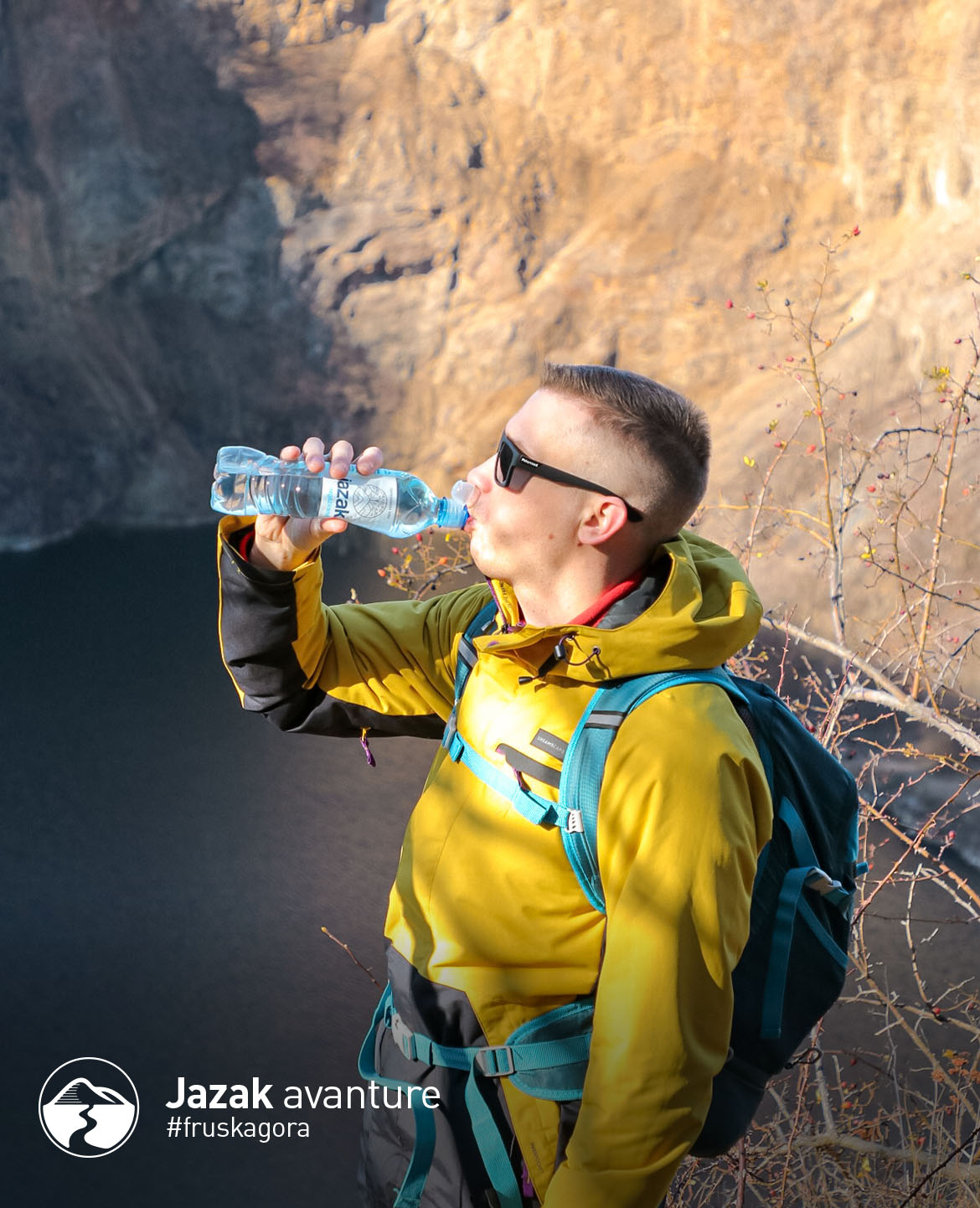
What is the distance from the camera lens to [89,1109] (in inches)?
118

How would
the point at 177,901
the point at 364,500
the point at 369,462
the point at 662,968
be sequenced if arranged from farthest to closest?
the point at 177,901 → the point at 364,500 → the point at 369,462 → the point at 662,968

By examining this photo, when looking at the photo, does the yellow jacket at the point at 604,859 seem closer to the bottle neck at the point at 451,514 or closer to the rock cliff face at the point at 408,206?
the bottle neck at the point at 451,514

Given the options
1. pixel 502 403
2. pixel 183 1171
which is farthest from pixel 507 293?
pixel 183 1171

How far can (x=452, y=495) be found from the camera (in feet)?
4.18

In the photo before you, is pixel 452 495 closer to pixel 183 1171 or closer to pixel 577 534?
pixel 577 534

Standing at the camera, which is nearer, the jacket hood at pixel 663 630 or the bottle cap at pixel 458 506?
the jacket hood at pixel 663 630

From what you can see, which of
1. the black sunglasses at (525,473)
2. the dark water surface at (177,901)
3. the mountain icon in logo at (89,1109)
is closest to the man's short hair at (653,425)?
the black sunglasses at (525,473)

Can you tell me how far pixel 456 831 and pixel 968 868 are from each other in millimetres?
4710

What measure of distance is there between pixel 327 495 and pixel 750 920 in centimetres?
74

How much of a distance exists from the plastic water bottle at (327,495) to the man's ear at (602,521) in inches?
6.2

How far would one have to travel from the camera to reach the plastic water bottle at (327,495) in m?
1.31

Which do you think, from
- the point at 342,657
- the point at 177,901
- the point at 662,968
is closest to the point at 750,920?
the point at 662,968

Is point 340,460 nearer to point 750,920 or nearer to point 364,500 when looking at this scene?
point 364,500

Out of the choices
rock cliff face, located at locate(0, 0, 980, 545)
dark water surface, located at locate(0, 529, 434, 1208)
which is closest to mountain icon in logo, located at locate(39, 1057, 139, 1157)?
dark water surface, located at locate(0, 529, 434, 1208)
